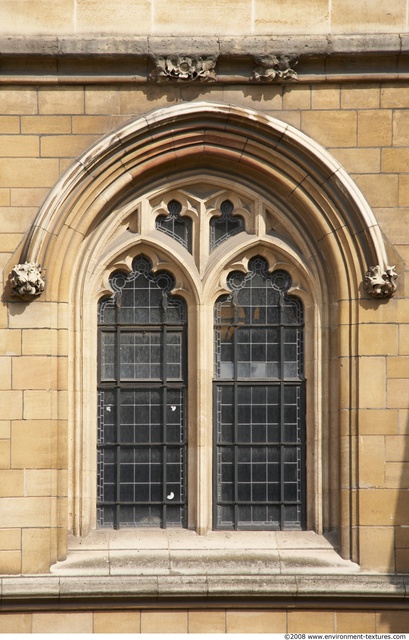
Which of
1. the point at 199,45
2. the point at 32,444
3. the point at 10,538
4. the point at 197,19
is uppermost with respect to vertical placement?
the point at 197,19

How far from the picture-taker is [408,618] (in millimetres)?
11438

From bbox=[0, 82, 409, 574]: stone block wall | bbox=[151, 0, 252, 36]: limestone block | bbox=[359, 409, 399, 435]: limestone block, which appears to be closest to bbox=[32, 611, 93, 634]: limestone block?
bbox=[0, 82, 409, 574]: stone block wall

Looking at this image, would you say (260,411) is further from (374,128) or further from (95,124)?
(95,124)

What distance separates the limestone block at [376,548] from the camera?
11.5 metres

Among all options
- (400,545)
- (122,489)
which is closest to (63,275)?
(122,489)

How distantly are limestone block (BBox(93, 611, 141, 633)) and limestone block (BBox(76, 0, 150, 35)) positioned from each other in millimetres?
5928

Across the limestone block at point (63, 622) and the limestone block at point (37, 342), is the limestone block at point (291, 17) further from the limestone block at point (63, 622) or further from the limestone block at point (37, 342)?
the limestone block at point (63, 622)

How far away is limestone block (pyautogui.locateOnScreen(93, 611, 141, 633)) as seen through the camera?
1143 centimetres

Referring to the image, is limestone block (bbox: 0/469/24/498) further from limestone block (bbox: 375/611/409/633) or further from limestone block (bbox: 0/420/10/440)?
limestone block (bbox: 375/611/409/633)

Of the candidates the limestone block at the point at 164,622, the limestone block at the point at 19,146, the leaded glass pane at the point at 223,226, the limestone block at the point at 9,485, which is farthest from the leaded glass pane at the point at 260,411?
the limestone block at the point at 19,146

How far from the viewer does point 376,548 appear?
11523 millimetres

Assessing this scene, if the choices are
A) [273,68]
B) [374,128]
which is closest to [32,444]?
[273,68]

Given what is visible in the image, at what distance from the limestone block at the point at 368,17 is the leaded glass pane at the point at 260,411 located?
9.01ft

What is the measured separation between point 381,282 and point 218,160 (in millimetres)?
2185
